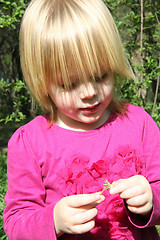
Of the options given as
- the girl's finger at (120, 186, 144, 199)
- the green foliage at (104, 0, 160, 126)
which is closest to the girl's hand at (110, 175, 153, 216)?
the girl's finger at (120, 186, 144, 199)

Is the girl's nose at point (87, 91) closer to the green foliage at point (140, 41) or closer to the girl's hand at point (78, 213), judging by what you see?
the girl's hand at point (78, 213)

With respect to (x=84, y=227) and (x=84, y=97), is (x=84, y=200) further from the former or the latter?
(x=84, y=97)

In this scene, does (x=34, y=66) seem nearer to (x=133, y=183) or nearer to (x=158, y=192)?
(x=133, y=183)

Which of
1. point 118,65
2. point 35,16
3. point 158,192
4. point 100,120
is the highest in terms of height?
point 35,16

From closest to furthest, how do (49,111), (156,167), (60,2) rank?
1. (60,2)
2. (156,167)
3. (49,111)

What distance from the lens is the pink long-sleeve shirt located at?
1335mm

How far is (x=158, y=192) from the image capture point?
1332mm

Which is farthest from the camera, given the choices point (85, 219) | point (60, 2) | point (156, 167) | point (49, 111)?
point (49, 111)

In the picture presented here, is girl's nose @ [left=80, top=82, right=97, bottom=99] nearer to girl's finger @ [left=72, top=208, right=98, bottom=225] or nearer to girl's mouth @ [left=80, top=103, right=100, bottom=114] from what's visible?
girl's mouth @ [left=80, top=103, right=100, bottom=114]

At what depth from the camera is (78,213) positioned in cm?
117

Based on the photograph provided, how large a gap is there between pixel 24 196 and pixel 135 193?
460 millimetres

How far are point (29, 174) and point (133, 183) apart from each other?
1.44 feet

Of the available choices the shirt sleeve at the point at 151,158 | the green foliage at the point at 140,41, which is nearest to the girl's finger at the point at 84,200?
the shirt sleeve at the point at 151,158

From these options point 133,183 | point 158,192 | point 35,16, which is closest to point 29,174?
point 133,183
